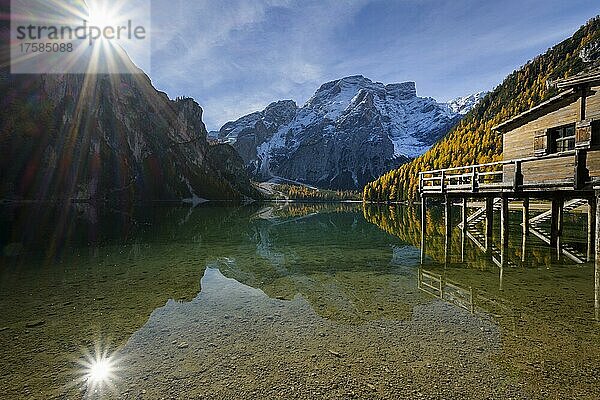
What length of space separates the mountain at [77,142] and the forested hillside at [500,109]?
110763 millimetres

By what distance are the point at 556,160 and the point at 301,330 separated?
17.8 metres

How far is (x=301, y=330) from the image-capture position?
875 cm

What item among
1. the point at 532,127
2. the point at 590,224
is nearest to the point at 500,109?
the point at 532,127

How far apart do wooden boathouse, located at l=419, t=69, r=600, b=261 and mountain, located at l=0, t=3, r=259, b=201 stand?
11603cm

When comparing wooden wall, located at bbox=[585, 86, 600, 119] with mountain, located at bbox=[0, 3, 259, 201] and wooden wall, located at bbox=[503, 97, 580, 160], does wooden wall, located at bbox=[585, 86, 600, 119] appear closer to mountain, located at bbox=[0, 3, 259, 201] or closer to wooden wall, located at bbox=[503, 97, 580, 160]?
wooden wall, located at bbox=[503, 97, 580, 160]

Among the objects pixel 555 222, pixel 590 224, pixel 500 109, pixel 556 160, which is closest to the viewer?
pixel 590 224

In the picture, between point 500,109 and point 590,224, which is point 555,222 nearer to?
point 590,224

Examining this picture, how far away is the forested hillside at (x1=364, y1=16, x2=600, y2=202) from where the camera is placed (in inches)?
4498

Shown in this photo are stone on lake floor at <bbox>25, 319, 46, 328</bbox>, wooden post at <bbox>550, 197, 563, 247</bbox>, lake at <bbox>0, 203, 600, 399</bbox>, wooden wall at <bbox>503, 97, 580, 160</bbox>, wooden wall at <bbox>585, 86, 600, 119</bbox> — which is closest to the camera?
lake at <bbox>0, 203, 600, 399</bbox>

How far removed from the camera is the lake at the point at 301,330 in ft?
20.2

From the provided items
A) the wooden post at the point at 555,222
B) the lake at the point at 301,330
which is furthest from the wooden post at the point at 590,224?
the wooden post at the point at 555,222

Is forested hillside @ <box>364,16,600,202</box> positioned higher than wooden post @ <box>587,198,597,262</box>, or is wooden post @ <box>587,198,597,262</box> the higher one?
forested hillside @ <box>364,16,600,202</box>

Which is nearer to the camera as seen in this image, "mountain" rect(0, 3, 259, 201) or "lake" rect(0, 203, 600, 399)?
"lake" rect(0, 203, 600, 399)

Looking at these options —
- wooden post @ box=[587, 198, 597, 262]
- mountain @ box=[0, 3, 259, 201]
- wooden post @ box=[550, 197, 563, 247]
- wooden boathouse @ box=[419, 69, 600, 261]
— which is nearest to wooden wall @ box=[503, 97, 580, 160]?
wooden boathouse @ box=[419, 69, 600, 261]
